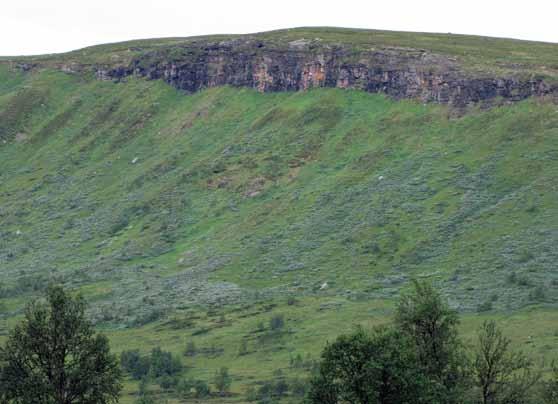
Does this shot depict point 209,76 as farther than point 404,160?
Yes

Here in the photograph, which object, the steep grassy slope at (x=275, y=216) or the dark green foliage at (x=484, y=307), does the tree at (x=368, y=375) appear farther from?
the dark green foliage at (x=484, y=307)

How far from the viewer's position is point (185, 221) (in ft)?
502

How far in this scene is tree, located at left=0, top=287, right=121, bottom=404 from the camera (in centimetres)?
4741

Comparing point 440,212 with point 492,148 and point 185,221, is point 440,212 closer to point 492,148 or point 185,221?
point 492,148

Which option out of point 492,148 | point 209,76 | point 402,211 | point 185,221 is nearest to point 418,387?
point 402,211

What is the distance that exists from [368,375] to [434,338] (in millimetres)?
7685

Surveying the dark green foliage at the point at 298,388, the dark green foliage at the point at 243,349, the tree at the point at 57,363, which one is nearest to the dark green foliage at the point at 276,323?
the dark green foliage at the point at 243,349

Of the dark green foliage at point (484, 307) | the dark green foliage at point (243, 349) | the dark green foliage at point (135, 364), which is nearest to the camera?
the dark green foliage at point (135, 364)

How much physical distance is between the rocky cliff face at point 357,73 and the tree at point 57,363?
359ft

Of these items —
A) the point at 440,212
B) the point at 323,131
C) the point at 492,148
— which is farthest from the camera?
the point at 323,131

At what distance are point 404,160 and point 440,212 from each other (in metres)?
18.4

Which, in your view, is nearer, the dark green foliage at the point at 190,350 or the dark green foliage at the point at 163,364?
the dark green foliage at the point at 163,364

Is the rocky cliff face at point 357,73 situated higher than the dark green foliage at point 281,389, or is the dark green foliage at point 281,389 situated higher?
the rocky cliff face at point 357,73

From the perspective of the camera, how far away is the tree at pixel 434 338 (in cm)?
5131
